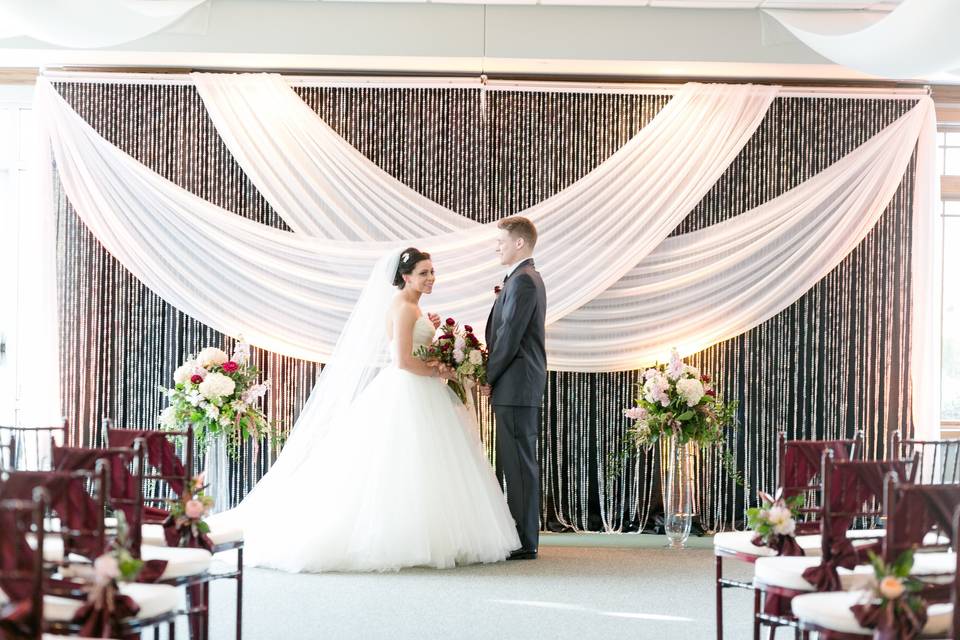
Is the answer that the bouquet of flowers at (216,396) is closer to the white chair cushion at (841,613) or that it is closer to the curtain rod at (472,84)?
the curtain rod at (472,84)

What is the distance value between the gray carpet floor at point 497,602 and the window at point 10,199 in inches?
114

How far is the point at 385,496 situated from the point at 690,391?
2153 mm

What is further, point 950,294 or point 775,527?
point 950,294

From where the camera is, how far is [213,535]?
4.49 metres

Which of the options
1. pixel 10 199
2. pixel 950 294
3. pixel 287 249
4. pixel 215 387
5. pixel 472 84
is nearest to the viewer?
pixel 215 387

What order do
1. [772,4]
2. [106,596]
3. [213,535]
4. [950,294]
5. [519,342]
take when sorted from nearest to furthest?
[106,596] → [213,535] → [772,4] → [519,342] → [950,294]

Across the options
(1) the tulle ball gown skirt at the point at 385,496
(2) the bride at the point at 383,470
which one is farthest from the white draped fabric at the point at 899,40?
(1) the tulle ball gown skirt at the point at 385,496

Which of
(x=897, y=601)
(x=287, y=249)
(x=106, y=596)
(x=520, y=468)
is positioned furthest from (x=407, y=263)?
(x=897, y=601)

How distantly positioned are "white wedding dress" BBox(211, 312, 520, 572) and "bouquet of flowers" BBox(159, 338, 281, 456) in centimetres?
76

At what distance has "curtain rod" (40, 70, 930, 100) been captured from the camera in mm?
7504

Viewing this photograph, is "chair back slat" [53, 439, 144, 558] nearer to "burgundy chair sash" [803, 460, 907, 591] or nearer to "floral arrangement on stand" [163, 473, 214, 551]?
"floral arrangement on stand" [163, 473, 214, 551]

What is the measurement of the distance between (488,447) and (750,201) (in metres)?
2.46

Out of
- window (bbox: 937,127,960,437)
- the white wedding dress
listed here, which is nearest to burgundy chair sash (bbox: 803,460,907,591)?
the white wedding dress

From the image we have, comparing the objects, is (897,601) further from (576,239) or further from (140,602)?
(576,239)
